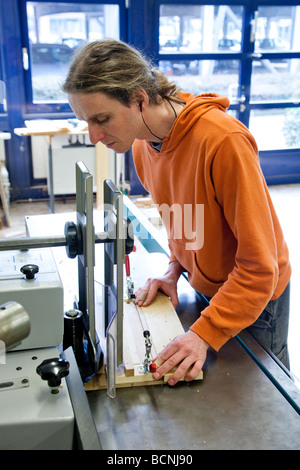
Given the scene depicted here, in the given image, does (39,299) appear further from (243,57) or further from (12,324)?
(243,57)

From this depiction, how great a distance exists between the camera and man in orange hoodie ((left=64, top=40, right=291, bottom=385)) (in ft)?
3.38

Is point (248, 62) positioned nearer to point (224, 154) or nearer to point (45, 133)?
point (45, 133)

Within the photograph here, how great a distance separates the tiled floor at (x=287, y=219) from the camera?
9.59ft

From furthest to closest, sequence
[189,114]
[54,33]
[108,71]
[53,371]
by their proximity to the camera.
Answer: [54,33]
[189,114]
[108,71]
[53,371]

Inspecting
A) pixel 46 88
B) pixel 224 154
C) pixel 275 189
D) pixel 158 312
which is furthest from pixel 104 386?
pixel 275 189

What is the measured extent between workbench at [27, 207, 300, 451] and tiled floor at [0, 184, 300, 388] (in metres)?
1.65

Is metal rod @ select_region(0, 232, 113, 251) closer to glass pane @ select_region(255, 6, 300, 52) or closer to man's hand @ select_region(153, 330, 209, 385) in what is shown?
man's hand @ select_region(153, 330, 209, 385)

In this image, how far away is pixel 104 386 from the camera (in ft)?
3.28

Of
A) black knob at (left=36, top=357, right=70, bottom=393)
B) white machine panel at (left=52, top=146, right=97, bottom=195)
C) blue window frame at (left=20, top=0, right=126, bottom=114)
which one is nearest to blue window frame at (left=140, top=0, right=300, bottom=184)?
blue window frame at (left=20, top=0, right=126, bottom=114)

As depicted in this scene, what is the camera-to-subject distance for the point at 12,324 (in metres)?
0.62

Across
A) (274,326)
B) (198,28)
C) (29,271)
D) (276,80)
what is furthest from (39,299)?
(276,80)

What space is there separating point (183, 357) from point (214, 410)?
5.2 inches

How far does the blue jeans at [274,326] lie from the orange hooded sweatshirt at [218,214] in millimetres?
51
